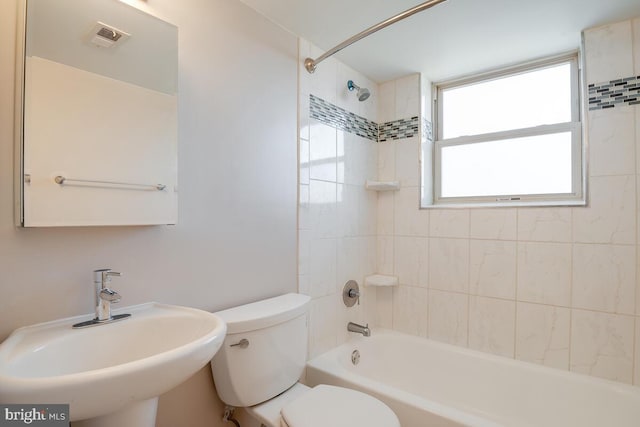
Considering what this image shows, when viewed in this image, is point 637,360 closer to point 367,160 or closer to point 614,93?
point 614,93

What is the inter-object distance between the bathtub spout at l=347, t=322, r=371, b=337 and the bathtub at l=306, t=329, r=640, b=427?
87 millimetres

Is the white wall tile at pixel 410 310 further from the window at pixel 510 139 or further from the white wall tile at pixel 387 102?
the white wall tile at pixel 387 102

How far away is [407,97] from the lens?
7.70 feet

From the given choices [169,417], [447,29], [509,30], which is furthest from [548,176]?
[169,417]

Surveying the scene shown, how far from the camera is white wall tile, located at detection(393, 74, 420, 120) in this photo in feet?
7.56

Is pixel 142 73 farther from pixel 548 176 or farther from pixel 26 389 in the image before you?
pixel 548 176

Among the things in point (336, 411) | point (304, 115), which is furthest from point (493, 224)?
point (336, 411)

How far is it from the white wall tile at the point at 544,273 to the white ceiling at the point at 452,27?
1142mm

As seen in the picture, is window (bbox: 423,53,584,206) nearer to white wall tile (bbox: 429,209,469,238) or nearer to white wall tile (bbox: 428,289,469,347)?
white wall tile (bbox: 429,209,469,238)

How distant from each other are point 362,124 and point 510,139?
968 millimetres

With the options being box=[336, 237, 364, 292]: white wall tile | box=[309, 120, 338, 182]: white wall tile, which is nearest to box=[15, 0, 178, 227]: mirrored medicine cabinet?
box=[309, 120, 338, 182]: white wall tile

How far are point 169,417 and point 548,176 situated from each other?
233cm

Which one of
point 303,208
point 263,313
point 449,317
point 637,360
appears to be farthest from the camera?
point 449,317

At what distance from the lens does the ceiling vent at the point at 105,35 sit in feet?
3.52
